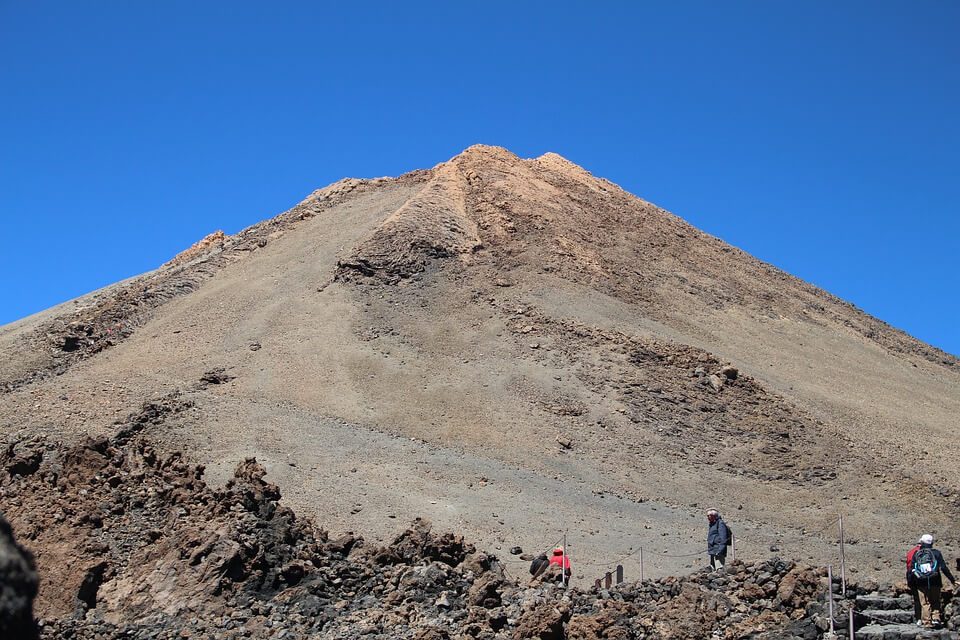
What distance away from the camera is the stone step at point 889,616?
41.9 feet

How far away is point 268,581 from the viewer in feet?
56.0

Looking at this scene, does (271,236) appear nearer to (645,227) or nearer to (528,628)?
(645,227)

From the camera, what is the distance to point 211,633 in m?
15.8

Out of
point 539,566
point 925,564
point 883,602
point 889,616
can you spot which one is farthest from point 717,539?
point 925,564

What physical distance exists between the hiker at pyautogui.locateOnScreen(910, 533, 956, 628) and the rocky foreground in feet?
3.89

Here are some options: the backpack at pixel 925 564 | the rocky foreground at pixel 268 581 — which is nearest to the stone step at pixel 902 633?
the rocky foreground at pixel 268 581

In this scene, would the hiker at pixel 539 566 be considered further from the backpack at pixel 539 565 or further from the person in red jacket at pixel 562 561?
the person in red jacket at pixel 562 561

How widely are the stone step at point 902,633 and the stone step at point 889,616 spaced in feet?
0.78

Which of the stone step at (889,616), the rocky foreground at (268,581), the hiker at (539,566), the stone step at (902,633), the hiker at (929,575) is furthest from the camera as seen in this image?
the hiker at (539,566)

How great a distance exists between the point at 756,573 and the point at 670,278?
2863 cm

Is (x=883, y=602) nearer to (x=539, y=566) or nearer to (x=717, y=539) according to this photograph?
(x=717, y=539)

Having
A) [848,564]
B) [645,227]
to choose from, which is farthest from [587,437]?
[645,227]

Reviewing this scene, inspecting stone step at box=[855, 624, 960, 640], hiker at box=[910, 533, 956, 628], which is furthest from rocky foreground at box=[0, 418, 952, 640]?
hiker at box=[910, 533, 956, 628]

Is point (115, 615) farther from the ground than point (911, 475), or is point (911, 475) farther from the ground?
point (911, 475)
